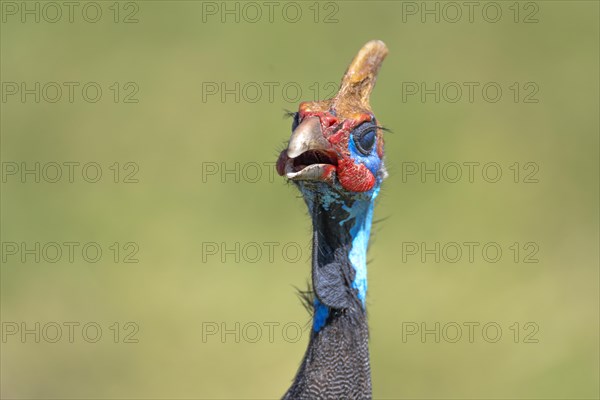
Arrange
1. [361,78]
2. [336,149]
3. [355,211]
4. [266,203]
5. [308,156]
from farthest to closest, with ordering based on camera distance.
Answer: [266,203] → [361,78] → [355,211] → [308,156] → [336,149]

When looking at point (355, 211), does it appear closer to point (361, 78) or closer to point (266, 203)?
point (361, 78)

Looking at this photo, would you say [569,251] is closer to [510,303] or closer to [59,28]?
[510,303]

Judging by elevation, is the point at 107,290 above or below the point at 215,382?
above

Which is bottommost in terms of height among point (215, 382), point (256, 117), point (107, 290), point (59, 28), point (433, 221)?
point (215, 382)

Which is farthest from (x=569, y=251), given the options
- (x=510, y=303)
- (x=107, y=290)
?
(x=107, y=290)

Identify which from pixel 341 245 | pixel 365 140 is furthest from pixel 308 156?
pixel 341 245

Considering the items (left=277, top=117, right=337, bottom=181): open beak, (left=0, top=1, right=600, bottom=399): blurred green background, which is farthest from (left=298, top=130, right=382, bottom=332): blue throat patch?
(left=0, top=1, right=600, bottom=399): blurred green background

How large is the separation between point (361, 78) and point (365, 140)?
451 millimetres

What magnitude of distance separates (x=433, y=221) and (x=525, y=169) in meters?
1.20

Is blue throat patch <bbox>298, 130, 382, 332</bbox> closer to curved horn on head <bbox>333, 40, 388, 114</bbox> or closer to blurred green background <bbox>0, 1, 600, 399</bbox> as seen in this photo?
curved horn on head <bbox>333, 40, 388, 114</bbox>

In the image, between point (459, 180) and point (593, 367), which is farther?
point (459, 180)

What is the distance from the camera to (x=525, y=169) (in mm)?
12062

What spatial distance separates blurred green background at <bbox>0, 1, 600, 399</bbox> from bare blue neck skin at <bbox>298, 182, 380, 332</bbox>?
354 cm

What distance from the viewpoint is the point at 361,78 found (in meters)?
5.88
